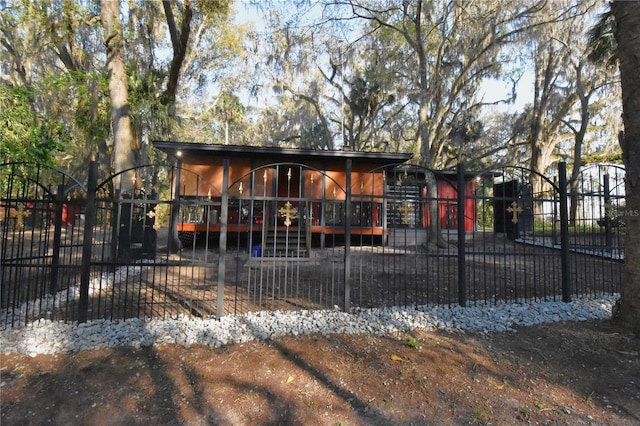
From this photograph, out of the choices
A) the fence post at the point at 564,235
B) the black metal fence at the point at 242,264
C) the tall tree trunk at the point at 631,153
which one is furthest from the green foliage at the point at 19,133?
the tall tree trunk at the point at 631,153

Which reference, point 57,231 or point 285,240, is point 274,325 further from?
point 285,240

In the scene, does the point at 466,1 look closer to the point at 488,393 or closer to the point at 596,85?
the point at 596,85

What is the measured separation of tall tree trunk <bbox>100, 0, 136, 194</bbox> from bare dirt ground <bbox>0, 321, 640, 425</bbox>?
719 centimetres

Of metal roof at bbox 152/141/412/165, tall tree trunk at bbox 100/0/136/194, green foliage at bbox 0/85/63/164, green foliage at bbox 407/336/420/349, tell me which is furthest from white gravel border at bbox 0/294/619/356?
metal roof at bbox 152/141/412/165

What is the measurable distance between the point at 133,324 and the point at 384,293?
13.9 ft

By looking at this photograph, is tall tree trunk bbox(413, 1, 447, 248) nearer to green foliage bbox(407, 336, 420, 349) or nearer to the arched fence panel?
the arched fence panel

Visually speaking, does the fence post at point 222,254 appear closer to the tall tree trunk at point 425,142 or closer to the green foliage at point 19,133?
the green foliage at point 19,133

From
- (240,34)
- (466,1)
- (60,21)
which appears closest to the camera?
(60,21)

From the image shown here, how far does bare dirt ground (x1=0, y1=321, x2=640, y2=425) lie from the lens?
2.62 metres

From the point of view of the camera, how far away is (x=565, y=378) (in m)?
3.19

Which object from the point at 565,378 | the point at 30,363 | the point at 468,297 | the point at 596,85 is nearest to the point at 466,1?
the point at 596,85

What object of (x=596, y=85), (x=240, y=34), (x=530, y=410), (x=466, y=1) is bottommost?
(x=530, y=410)

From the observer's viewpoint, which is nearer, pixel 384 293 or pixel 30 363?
pixel 30 363

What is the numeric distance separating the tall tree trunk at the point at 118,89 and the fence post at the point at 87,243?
17.4ft
